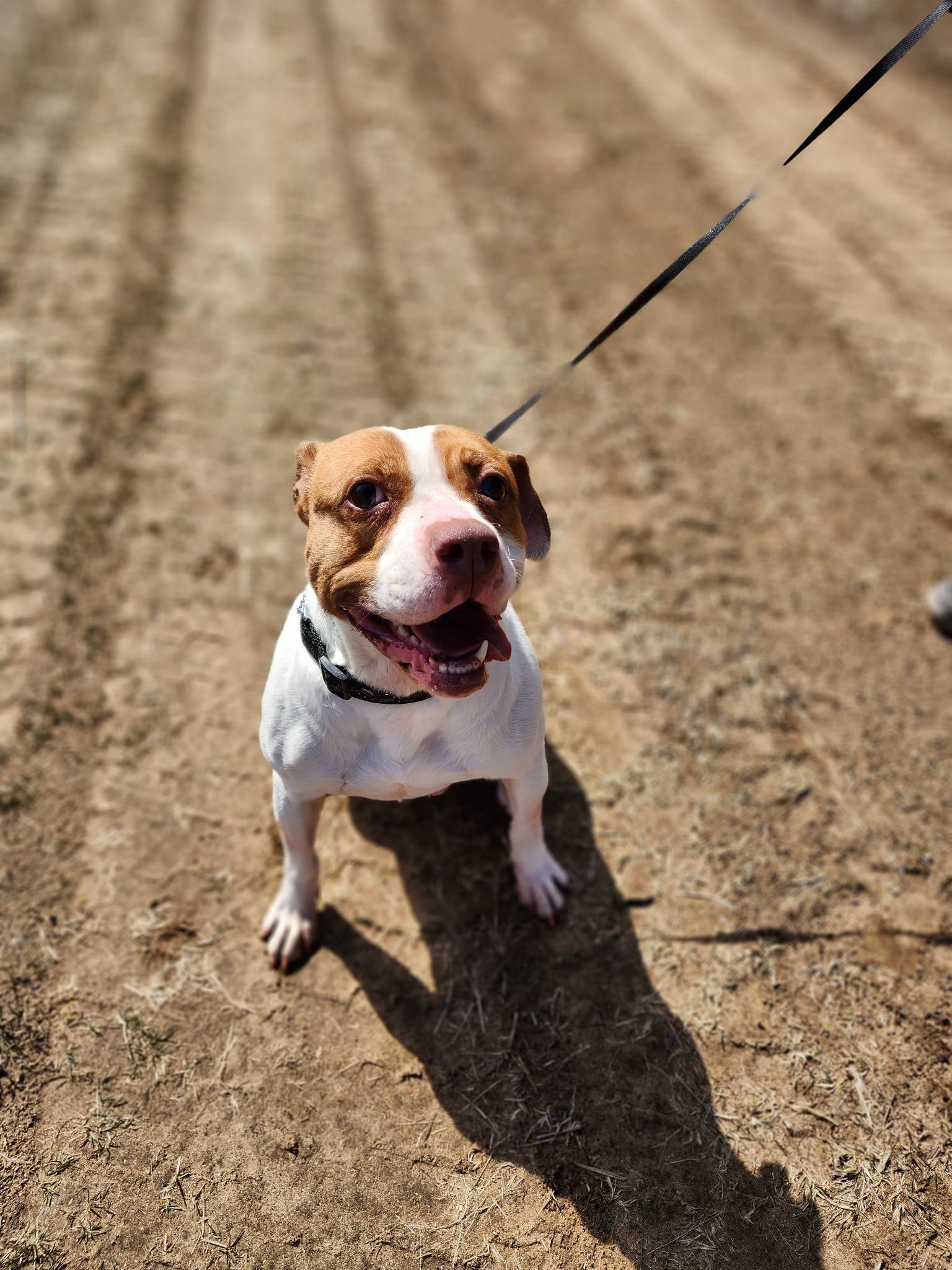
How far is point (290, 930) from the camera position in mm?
3033

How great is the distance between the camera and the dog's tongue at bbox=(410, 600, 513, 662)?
7.03 feet

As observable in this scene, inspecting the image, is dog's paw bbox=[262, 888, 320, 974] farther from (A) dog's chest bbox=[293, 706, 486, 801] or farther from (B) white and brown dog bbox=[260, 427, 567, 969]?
(A) dog's chest bbox=[293, 706, 486, 801]

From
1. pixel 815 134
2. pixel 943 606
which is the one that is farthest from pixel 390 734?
pixel 943 606

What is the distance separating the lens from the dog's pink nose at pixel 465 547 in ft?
6.57

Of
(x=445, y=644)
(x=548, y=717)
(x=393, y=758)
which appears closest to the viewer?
(x=445, y=644)

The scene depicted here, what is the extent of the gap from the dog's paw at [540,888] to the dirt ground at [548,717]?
86 millimetres

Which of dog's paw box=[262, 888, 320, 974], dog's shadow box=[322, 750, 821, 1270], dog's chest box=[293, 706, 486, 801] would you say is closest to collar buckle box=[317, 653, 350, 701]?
dog's chest box=[293, 706, 486, 801]

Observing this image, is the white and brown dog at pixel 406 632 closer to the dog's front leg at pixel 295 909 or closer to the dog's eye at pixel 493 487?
the dog's eye at pixel 493 487

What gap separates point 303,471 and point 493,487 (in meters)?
0.61

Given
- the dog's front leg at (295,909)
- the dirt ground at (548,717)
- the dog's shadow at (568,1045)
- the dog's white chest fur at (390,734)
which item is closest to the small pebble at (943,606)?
the dirt ground at (548,717)

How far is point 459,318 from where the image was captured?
20.4 ft

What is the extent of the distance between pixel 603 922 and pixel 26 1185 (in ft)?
6.64

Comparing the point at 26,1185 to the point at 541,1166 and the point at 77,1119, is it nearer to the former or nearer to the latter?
the point at 77,1119

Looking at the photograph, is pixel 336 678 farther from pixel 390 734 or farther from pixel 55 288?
pixel 55 288
